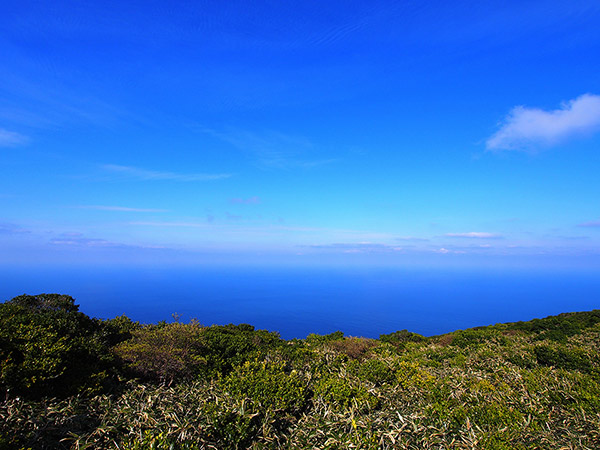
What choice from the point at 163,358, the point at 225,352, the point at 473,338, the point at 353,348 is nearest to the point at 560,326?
the point at 473,338

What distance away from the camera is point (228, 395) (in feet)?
25.4

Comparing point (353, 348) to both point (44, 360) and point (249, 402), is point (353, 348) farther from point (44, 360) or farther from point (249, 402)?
point (44, 360)

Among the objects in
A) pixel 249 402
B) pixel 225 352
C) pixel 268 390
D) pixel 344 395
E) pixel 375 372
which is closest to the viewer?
pixel 249 402

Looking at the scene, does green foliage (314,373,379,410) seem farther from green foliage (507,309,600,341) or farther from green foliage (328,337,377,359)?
green foliage (507,309,600,341)

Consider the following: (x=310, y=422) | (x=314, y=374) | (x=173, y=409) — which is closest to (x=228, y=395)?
(x=173, y=409)

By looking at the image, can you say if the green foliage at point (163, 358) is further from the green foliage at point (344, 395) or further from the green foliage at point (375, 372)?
the green foliage at point (375, 372)

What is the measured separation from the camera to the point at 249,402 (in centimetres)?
772

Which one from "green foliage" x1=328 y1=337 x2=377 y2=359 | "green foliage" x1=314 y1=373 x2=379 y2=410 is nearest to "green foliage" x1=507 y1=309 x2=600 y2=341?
"green foliage" x1=328 y1=337 x2=377 y2=359

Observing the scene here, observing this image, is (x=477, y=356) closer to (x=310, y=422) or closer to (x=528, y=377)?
(x=528, y=377)

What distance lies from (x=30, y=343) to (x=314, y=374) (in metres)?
9.32

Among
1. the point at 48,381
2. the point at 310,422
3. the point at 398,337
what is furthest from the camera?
the point at 398,337

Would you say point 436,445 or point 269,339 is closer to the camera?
point 436,445

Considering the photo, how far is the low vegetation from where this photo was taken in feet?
20.2

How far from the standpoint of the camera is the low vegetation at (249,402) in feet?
20.2
